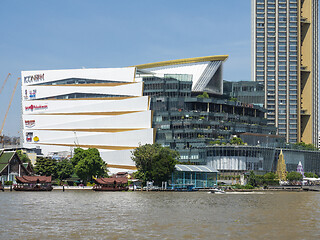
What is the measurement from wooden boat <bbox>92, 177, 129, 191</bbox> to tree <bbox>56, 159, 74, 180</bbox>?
24.5 m

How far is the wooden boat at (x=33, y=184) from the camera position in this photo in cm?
16112

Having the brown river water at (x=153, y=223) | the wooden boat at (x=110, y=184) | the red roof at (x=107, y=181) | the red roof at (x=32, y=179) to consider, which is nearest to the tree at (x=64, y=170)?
the wooden boat at (x=110, y=184)

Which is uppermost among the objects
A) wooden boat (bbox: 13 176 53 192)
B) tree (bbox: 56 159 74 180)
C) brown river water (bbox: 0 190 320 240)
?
tree (bbox: 56 159 74 180)

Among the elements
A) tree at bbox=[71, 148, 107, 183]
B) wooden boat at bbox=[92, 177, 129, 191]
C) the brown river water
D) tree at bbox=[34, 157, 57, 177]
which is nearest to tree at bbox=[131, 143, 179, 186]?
wooden boat at bbox=[92, 177, 129, 191]

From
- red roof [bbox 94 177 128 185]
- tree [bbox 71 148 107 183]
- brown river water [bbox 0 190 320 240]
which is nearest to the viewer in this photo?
brown river water [bbox 0 190 320 240]

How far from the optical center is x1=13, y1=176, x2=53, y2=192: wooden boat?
16112 centimetres

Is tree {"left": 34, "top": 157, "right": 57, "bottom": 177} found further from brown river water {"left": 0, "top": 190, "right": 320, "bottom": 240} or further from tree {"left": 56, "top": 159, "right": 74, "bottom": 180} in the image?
brown river water {"left": 0, "top": 190, "right": 320, "bottom": 240}

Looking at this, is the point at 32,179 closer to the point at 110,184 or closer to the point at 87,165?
the point at 110,184

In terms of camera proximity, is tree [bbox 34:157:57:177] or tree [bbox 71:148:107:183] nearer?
tree [bbox 71:148:107:183]

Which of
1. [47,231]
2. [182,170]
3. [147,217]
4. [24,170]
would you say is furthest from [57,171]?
[47,231]

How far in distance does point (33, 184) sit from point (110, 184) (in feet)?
73.5

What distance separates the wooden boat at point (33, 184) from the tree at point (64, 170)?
2464 centimetres

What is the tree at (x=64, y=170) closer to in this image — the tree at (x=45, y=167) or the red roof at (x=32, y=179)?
the tree at (x=45, y=167)

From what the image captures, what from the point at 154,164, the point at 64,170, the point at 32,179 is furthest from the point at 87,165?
the point at 32,179
